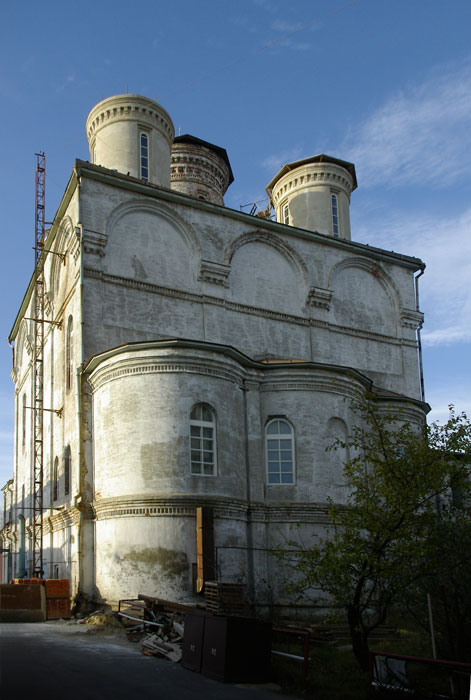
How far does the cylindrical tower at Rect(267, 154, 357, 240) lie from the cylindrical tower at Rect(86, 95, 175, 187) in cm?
699

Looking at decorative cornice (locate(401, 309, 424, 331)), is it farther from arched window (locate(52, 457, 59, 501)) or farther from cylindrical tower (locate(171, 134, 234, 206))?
arched window (locate(52, 457, 59, 501))

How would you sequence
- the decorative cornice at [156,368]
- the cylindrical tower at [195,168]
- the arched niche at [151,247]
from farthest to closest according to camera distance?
the cylindrical tower at [195,168] < the arched niche at [151,247] < the decorative cornice at [156,368]

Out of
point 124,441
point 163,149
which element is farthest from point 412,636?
point 163,149

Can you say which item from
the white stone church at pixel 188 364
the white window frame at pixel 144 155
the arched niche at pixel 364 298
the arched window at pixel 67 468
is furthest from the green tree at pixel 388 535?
the white window frame at pixel 144 155

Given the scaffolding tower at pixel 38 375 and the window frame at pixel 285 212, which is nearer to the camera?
the scaffolding tower at pixel 38 375

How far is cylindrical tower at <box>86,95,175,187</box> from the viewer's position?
29.4 m

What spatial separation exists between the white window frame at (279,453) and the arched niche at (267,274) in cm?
644

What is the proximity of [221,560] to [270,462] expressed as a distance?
3.78 meters

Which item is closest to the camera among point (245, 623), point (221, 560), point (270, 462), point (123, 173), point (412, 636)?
point (245, 623)

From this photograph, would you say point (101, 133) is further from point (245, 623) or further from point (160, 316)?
point (245, 623)

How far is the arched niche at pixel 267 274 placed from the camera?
28719 mm

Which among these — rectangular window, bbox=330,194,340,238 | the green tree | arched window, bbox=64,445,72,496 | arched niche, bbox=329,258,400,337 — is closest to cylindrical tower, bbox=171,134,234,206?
rectangular window, bbox=330,194,340,238

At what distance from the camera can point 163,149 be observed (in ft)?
99.6

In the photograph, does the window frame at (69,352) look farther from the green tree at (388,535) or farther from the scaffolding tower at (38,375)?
the green tree at (388,535)
